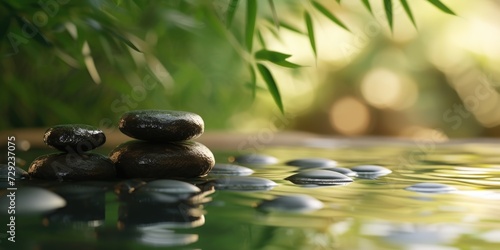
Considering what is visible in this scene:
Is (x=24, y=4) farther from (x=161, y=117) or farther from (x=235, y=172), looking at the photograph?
(x=235, y=172)

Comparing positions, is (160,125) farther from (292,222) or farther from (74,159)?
(292,222)

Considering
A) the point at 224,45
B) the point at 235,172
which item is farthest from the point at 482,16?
the point at 235,172

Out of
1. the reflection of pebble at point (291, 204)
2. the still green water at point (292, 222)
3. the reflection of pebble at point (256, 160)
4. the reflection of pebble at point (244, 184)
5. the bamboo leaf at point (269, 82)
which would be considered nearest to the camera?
the still green water at point (292, 222)

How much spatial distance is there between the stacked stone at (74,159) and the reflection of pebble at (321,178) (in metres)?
0.47

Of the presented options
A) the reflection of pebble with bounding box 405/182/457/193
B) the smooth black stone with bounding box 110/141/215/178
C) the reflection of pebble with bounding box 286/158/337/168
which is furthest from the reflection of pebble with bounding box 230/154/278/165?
the reflection of pebble with bounding box 405/182/457/193

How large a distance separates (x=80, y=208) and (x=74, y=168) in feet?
1.30

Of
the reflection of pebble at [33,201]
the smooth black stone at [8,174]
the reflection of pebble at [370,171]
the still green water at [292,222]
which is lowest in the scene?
the still green water at [292,222]

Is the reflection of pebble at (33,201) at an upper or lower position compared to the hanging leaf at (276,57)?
lower

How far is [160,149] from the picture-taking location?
1.80 meters

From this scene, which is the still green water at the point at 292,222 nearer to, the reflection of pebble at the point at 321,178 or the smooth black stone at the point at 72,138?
the reflection of pebble at the point at 321,178

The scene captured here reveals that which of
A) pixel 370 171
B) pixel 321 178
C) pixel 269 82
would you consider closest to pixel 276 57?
pixel 269 82

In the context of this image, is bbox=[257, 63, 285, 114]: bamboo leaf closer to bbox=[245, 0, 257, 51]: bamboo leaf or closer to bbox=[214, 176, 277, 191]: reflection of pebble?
bbox=[245, 0, 257, 51]: bamboo leaf

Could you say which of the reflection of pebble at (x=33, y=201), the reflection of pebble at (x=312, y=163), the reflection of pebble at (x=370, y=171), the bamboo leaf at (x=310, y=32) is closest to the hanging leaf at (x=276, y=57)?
the bamboo leaf at (x=310, y=32)

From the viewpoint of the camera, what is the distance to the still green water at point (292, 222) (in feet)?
3.43
